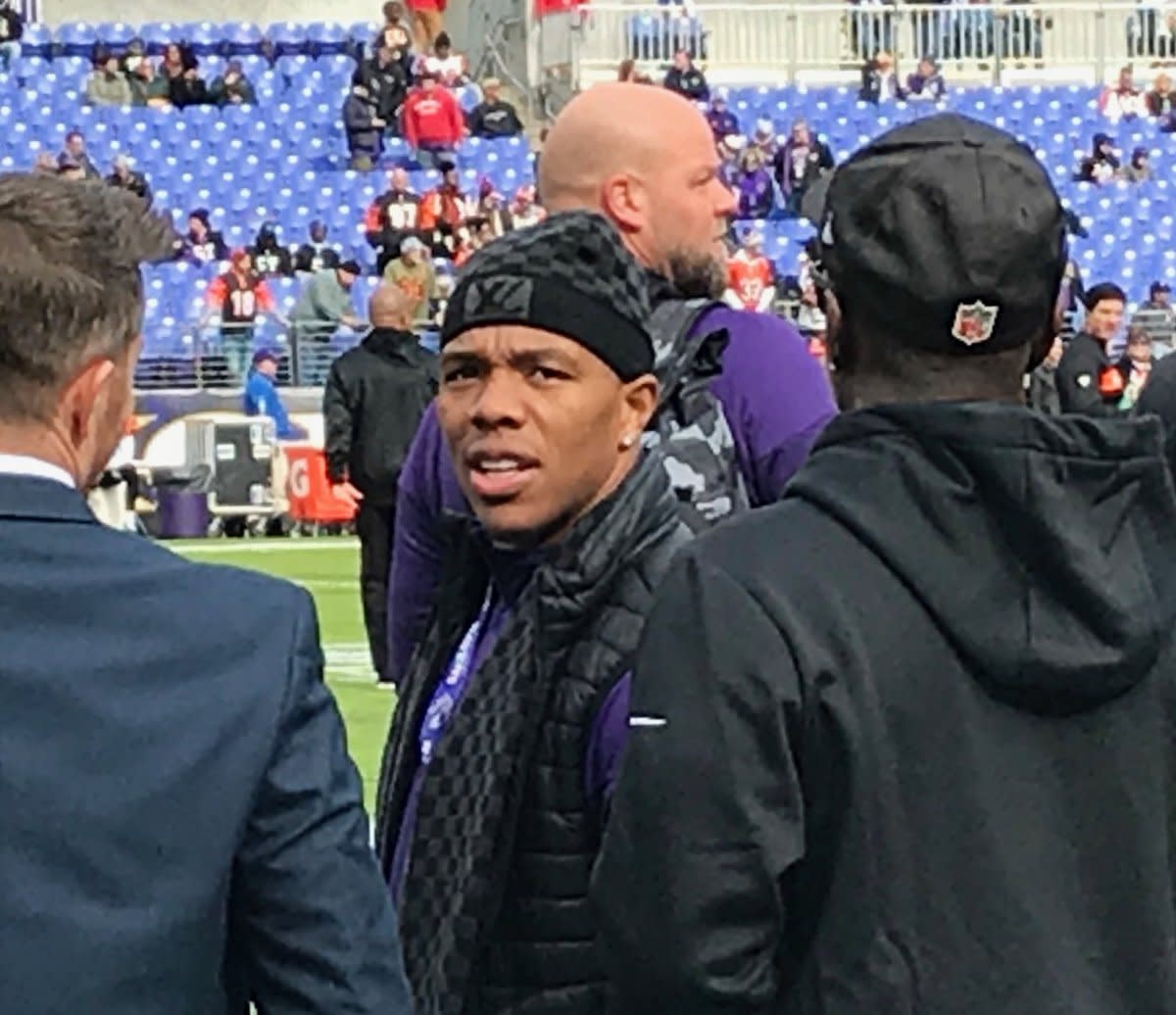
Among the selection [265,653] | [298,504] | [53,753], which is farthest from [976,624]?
[298,504]

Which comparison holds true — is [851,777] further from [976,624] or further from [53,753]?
[53,753]

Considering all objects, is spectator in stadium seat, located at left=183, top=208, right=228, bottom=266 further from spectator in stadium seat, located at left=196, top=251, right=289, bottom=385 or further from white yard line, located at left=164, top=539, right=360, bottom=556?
white yard line, located at left=164, top=539, right=360, bottom=556

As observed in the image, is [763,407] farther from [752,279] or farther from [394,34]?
[394,34]

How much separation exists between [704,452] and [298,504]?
19.4 m

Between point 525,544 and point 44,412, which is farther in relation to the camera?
point 525,544

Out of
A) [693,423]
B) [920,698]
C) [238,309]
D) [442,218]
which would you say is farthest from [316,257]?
[920,698]

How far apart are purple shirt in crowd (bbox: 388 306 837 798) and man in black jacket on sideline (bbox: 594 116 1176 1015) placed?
1277 millimetres

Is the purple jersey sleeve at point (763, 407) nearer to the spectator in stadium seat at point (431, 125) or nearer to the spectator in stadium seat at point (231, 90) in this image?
the spectator in stadium seat at point (431, 125)

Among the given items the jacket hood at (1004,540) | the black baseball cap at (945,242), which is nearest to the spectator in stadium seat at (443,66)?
the black baseball cap at (945,242)

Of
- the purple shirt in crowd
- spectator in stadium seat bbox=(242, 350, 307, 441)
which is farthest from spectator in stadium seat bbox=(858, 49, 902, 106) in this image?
the purple shirt in crowd

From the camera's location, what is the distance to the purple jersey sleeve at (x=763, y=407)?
403cm

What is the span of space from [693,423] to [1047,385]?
421cm

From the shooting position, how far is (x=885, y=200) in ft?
8.81

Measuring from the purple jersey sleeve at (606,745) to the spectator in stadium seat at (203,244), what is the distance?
2540 cm
